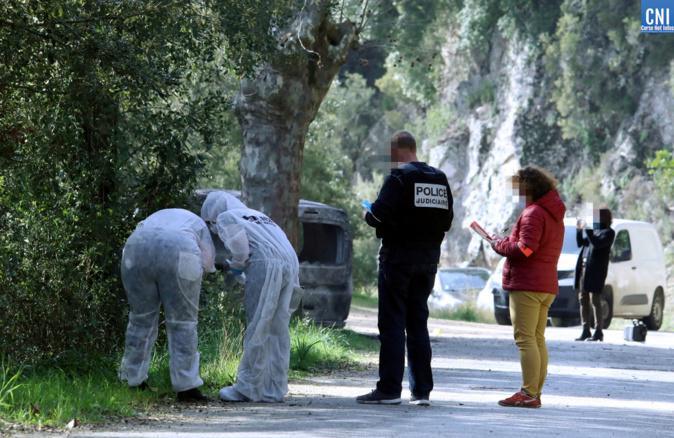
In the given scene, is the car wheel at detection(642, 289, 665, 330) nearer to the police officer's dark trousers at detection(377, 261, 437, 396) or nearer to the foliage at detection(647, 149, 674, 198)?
the foliage at detection(647, 149, 674, 198)

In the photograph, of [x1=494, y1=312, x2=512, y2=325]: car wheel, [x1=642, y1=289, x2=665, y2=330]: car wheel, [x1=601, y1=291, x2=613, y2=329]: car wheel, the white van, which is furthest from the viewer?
[x1=494, y1=312, x2=512, y2=325]: car wheel

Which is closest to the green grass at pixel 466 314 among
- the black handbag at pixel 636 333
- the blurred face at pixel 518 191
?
the black handbag at pixel 636 333

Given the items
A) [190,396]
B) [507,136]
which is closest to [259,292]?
[190,396]

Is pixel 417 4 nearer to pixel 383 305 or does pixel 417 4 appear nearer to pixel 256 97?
pixel 256 97

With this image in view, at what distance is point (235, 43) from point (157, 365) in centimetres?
306

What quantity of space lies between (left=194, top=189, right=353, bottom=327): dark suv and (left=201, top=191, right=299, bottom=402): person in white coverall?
30.5ft

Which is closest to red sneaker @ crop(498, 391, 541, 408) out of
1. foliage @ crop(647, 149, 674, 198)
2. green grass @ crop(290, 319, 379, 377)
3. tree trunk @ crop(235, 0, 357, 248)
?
green grass @ crop(290, 319, 379, 377)

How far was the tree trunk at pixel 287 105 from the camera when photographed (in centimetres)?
1916

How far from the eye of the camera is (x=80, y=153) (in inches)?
475

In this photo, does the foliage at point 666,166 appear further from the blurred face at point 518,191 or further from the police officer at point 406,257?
the police officer at point 406,257

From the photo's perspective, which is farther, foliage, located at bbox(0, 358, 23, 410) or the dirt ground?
foliage, located at bbox(0, 358, 23, 410)

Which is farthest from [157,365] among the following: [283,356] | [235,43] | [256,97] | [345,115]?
[345,115]

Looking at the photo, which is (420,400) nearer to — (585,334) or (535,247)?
(535,247)

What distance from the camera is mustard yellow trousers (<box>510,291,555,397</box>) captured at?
11.0 metres
